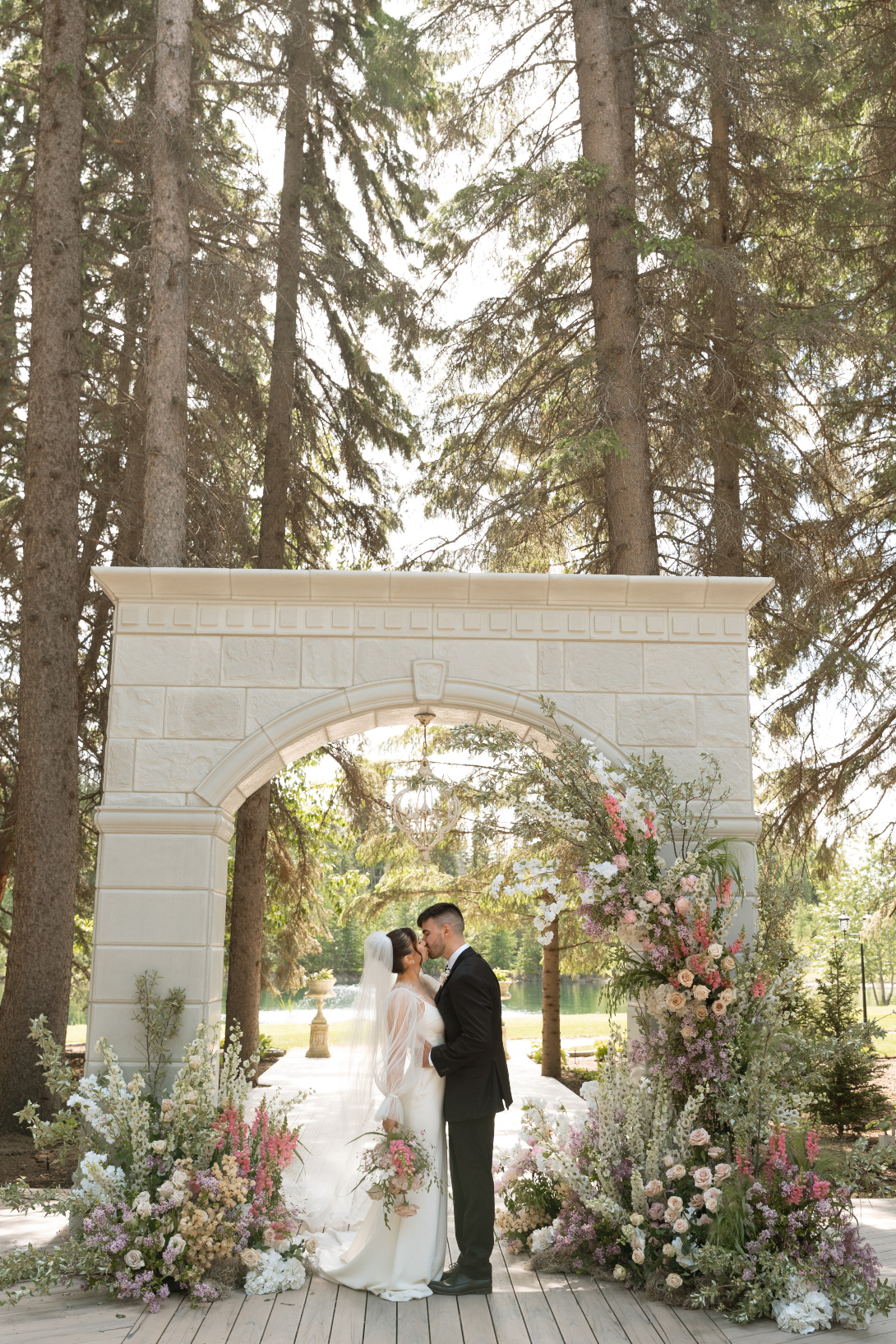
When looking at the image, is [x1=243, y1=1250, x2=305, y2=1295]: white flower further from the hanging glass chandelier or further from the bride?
the hanging glass chandelier

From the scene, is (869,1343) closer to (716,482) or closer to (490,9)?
(716,482)

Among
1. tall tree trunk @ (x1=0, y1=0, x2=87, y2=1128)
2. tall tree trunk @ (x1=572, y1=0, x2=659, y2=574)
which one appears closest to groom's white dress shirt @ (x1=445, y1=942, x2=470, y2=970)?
tall tree trunk @ (x1=572, y1=0, x2=659, y2=574)

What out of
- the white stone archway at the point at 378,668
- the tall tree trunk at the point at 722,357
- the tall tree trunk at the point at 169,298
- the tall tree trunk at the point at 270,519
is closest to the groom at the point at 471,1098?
the white stone archway at the point at 378,668

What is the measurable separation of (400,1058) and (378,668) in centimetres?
200

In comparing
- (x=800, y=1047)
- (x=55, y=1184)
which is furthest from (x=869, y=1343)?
(x=55, y=1184)

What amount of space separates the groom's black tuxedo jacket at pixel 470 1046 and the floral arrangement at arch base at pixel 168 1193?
84cm

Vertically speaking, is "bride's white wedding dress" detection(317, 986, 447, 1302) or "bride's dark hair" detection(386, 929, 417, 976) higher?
"bride's dark hair" detection(386, 929, 417, 976)

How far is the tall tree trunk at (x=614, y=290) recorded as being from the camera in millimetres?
8234

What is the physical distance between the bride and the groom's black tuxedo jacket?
100 millimetres

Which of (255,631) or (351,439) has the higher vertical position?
(351,439)

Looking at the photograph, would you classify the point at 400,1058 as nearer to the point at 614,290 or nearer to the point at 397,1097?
the point at 397,1097

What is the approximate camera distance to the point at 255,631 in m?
5.82

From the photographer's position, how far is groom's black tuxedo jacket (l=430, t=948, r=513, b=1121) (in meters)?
4.90

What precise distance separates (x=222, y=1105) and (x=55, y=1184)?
2548 mm
